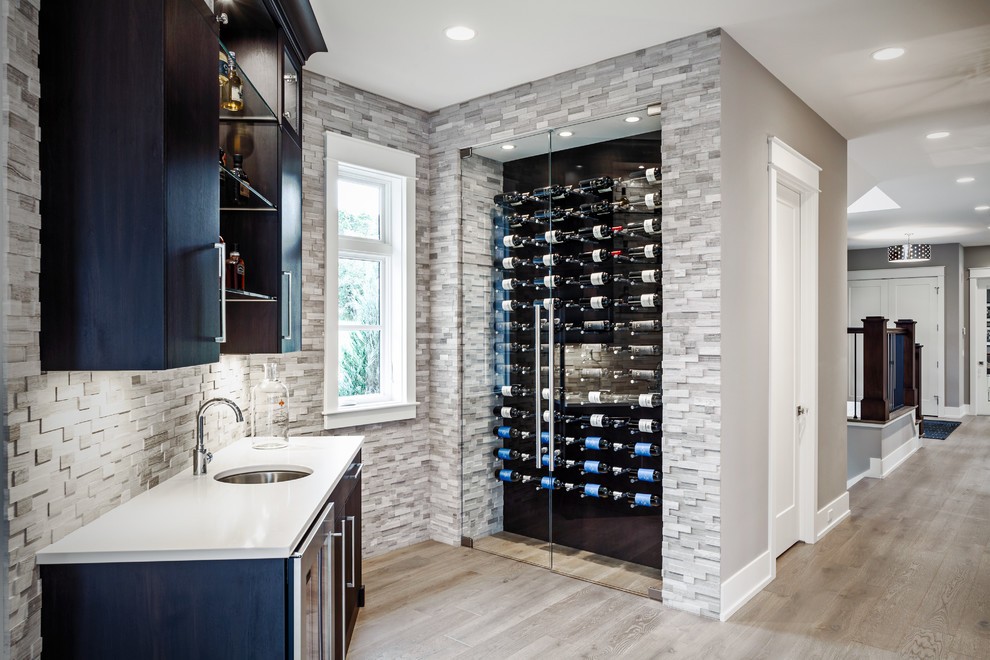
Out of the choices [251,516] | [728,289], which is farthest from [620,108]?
[251,516]

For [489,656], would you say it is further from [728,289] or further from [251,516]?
[728,289]

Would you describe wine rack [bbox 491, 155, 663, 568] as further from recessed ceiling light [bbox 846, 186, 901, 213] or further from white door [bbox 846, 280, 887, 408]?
white door [bbox 846, 280, 887, 408]

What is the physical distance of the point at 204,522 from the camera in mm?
1818

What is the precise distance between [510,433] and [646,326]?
1.16 meters

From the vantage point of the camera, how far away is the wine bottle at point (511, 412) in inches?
158

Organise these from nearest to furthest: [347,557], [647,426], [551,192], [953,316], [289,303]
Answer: [347,557]
[289,303]
[647,426]
[551,192]
[953,316]

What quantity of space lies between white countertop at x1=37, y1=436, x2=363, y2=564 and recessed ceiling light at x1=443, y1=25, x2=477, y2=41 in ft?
6.81

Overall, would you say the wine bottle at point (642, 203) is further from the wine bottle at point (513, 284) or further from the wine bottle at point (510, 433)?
the wine bottle at point (510, 433)

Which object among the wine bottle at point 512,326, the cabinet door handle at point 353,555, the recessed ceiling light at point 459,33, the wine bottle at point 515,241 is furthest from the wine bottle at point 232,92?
the wine bottle at point 512,326

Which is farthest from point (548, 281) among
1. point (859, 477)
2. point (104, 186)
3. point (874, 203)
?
point (874, 203)

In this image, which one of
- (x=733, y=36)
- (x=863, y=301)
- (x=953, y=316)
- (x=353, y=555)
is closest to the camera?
(x=353, y=555)

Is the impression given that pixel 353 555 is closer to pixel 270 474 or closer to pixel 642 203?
pixel 270 474

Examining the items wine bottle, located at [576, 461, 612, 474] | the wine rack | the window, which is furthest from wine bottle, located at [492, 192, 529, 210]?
wine bottle, located at [576, 461, 612, 474]

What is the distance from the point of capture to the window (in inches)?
147
